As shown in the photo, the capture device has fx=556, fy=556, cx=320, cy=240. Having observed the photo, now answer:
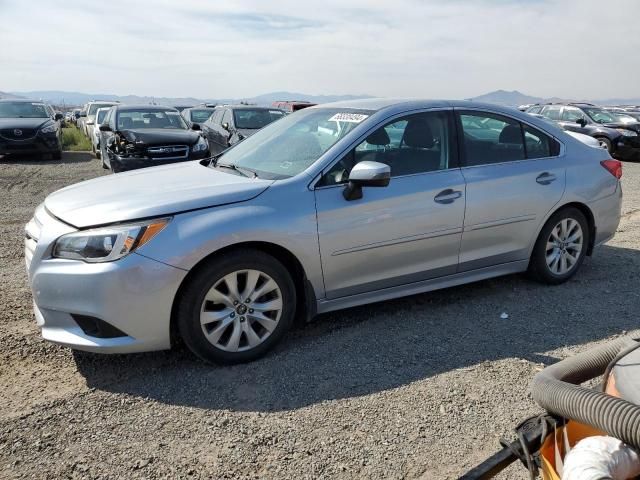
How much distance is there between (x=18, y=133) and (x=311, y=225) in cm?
1331

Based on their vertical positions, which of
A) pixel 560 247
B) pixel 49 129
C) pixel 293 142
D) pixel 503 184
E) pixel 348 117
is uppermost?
pixel 348 117

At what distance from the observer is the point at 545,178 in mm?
4641

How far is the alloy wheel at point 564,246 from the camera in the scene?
480cm

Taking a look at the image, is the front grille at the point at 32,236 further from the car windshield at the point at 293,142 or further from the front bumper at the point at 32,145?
the front bumper at the point at 32,145

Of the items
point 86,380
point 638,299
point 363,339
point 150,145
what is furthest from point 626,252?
point 150,145

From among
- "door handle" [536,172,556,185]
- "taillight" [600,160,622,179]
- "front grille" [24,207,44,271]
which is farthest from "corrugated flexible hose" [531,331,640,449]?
"taillight" [600,160,622,179]

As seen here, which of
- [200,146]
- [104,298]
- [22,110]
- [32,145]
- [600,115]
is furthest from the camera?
[600,115]

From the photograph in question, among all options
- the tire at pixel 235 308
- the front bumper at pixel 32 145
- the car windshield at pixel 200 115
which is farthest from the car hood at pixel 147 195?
the car windshield at pixel 200 115

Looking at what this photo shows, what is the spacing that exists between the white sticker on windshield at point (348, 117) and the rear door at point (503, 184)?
32.5 inches

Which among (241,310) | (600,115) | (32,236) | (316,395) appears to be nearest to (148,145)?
(32,236)

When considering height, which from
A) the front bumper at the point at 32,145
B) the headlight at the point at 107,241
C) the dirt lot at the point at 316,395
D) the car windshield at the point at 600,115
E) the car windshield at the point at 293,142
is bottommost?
the car windshield at the point at 600,115

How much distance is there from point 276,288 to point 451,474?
5.04 ft

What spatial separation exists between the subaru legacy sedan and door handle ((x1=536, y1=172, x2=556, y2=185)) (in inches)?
0.4

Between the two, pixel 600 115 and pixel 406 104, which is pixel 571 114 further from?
pixel 406 104
